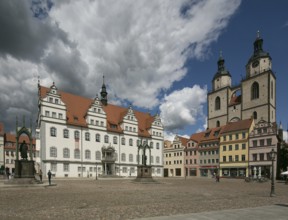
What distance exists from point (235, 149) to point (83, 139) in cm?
3593

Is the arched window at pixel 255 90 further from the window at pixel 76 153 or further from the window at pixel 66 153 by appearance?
the window at pixel 66 153

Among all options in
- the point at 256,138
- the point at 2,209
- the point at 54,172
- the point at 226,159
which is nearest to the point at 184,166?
the point at 226,159

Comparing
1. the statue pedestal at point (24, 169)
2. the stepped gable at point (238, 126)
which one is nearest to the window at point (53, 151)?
the statue pedestal at point (24, 169)

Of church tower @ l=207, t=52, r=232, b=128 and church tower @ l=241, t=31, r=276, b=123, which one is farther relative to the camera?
church tower @ l=207, t=52, r=232, b=128

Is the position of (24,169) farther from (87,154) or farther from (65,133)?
(87,154)

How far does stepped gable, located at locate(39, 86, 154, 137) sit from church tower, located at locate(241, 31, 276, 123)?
26409 mm

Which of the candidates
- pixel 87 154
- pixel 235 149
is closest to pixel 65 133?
pixel 87 154

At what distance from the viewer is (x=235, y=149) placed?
203 ft

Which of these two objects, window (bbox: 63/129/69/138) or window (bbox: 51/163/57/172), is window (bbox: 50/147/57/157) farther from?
window (bbox: 63/129/69/138)

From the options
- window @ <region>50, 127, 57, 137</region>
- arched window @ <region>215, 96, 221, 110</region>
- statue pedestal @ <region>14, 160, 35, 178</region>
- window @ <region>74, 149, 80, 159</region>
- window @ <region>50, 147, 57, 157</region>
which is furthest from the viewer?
arched window @ <region>215, 96, 221, 110</region>

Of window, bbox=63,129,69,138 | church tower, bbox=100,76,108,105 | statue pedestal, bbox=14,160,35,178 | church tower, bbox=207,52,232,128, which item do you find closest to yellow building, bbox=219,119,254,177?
church tower, bbox=207,52,232,128

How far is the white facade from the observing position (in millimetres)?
47688

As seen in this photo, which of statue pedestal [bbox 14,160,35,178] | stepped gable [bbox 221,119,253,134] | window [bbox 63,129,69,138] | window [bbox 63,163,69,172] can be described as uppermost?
stepped gable [bbox 221,119,253,134]

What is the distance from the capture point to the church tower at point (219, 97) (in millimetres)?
75312
